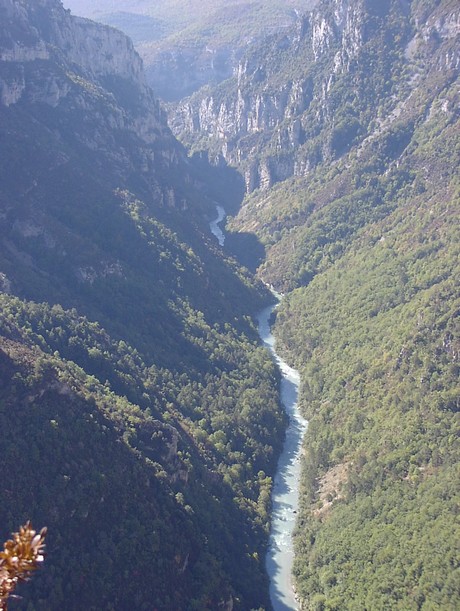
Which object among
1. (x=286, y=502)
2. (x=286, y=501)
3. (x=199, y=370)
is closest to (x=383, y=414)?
(x=286, y=501)

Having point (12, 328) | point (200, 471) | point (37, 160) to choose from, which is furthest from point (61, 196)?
point (200, 471)

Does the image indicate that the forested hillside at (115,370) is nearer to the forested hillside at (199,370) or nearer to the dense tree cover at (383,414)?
the forested hillside at (199,370)

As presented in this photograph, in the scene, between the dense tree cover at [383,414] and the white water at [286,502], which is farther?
the white water at [286,502]

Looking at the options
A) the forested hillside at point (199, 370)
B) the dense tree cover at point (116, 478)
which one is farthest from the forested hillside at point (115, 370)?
the forested hillside at point (199, 370)

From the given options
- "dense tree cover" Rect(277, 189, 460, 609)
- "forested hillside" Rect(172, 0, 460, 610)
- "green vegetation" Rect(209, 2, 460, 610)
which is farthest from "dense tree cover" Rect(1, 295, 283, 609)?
"green vegetation" Rect(209, 2, 460, 610)

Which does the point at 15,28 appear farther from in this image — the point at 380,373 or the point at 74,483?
the point at 74,483

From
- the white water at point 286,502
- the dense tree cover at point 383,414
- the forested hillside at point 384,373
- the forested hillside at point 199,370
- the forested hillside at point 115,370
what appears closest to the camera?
the forested hillside at point 115,370

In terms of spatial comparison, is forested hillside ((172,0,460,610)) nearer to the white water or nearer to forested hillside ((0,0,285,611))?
the white water

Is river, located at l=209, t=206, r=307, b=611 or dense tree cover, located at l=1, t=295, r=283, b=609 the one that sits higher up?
dense tree cover, located at l=1, t=295, r=283, b=609
